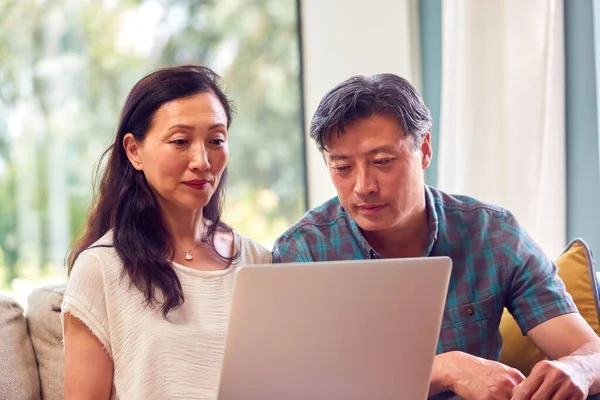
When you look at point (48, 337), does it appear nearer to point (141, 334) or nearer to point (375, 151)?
point (141, 334)

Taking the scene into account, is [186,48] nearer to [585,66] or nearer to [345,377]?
[585,66]

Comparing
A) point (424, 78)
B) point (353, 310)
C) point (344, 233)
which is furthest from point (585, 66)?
point (353, 310)

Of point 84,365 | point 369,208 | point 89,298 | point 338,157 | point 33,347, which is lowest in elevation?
point 33,347

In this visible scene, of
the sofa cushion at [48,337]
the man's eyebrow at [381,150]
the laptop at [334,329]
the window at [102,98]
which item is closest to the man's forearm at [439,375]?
the laptop at [334,329]

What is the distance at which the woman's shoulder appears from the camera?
1768 millimetres

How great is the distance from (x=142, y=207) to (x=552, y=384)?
0.85m

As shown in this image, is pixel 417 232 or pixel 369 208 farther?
pixel 417 232

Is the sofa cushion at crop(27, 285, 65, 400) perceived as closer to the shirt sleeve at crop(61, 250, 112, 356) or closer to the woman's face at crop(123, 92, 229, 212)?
the shirt sleeve at crop(61, 250, 112, 356)

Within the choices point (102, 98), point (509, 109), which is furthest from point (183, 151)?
point (102, 98)

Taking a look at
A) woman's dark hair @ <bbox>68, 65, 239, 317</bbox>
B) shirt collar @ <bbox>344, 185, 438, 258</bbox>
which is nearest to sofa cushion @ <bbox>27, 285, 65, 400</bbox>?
woman's dark hair @ <bbox>68, 65, 239, 317</bbox>

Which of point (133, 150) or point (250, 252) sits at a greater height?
point (133, 150)

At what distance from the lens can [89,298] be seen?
5.01ft

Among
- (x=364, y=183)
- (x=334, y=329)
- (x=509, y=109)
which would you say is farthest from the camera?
(x=509, y=109)

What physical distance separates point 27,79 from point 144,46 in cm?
47
